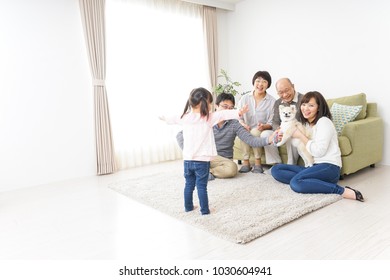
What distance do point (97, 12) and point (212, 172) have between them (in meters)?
2.33

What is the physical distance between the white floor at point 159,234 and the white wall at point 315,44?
1.45 meters

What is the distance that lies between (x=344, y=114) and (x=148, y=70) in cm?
246

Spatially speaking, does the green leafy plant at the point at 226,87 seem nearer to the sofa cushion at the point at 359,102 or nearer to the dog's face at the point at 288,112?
the sofa cushion at the point at 359,102

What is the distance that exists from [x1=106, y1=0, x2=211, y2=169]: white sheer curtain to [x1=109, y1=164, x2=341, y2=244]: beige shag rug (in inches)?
38.3

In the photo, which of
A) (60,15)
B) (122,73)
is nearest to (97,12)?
(60,15)

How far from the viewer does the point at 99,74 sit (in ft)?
11.7

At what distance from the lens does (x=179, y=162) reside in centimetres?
416

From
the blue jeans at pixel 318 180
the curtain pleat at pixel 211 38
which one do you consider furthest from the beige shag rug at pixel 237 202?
the curtain pleat at pixel 211 38

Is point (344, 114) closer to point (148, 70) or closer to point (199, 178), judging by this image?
point (199, 178)

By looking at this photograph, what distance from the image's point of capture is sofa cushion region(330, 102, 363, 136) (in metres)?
2.95

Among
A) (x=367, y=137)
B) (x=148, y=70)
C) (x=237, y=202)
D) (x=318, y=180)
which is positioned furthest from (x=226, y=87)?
(x=237, y=202)

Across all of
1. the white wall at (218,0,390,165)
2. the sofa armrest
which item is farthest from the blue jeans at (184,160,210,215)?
the white wall at (218,0,390,165)

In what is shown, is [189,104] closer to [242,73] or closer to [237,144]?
[237,144]

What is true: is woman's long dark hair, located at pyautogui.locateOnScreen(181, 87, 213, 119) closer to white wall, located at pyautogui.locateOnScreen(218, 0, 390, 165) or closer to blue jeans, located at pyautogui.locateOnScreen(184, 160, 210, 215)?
blue jeans, located at pyautogui.locateOnScreen(184, 160, 210, 215)
